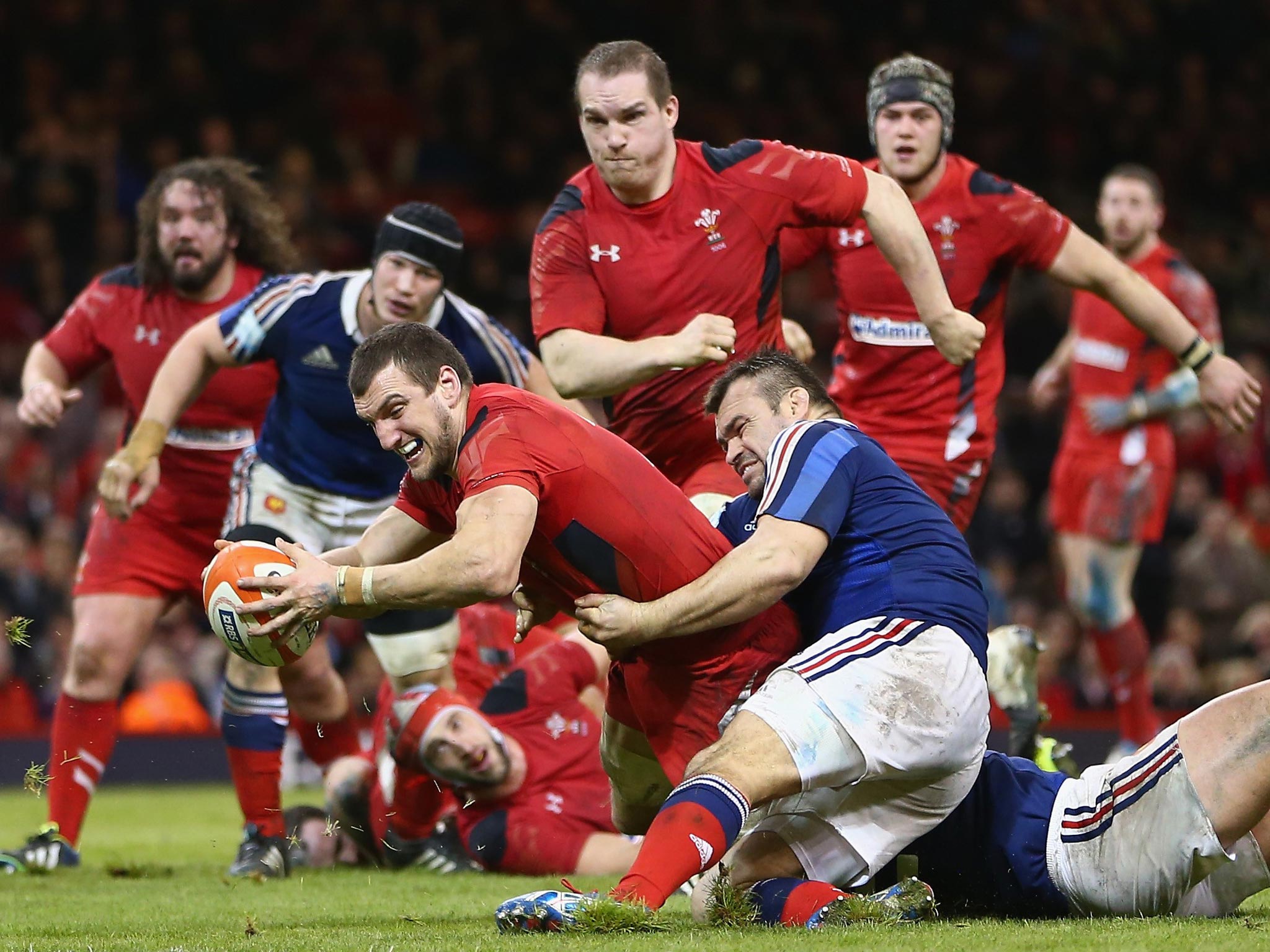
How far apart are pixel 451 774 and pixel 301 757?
5.46m

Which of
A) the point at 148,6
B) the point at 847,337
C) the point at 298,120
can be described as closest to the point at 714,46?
the point at 298,120

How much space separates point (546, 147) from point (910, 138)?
389 inches

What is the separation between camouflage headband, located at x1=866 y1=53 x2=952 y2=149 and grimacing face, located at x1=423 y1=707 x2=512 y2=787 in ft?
9.76

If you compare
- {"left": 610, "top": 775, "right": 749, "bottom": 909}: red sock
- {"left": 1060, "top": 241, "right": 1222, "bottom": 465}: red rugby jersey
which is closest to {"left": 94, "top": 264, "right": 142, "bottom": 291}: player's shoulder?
→ {"left": 610, "top": 775, "right": 749, "bottom": 909}: red sock

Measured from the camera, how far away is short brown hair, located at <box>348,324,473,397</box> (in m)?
4.51

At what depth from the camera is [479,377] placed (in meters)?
7.07

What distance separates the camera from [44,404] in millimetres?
7152

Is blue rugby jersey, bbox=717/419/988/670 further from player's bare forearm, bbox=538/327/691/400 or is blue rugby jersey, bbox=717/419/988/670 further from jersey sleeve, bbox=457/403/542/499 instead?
player's bare forearm, bbox=538/327/691/400

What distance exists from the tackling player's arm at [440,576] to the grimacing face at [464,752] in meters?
2.13

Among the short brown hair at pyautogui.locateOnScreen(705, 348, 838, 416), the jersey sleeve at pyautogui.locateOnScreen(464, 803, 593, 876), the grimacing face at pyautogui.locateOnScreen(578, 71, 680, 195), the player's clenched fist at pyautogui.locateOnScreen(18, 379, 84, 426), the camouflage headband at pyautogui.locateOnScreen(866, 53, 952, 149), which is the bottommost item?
the jersey sleeve at pyautogui.locateOnScreen(464, 803, 593, 876)

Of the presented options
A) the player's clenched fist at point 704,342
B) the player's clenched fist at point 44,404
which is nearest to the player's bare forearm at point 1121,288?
the player's clenched fist at point 704,342

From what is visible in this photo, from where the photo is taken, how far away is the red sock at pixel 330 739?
7.83 m

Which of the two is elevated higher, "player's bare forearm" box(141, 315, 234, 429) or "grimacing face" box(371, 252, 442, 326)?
"grimacing face" box(371, 252, 442, 326)

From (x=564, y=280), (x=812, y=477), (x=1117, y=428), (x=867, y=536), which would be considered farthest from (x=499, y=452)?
(x=1117, y=428)
